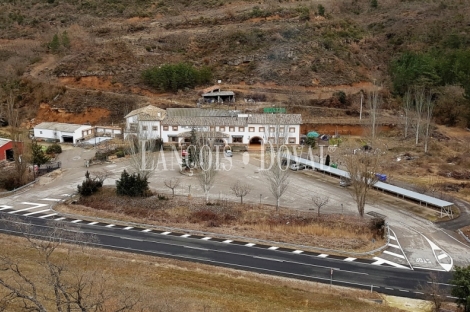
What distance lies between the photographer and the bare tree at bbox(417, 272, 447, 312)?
18.0 m

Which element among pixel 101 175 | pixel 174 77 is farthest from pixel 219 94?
pixel 101 175

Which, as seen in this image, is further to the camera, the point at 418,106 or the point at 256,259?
the point at 418,106

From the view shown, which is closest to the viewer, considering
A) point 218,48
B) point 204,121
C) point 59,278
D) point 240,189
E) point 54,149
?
point 59,278

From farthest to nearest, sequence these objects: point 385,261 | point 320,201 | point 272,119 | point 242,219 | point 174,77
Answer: point 174,77 < point 272,119 < point 320,201 < point 242,219 < point 385,261

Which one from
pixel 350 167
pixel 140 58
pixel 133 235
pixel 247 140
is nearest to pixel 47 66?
pixel 140 58

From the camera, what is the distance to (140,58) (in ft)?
227

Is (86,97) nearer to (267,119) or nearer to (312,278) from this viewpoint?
(267,119)

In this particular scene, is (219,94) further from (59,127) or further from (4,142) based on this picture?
(4,142)

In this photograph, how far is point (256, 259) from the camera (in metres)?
23.5

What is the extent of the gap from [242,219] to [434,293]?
12.7 metres

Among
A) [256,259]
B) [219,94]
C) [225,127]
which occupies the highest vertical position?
[219,94]

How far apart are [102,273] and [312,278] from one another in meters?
9.69

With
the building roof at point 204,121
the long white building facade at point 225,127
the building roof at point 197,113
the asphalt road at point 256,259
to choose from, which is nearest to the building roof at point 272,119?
the long white building facade at point 225,127

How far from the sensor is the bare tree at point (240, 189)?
31.3 m
